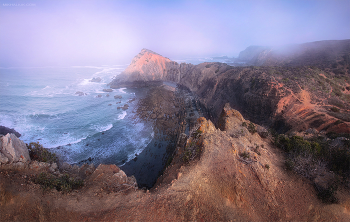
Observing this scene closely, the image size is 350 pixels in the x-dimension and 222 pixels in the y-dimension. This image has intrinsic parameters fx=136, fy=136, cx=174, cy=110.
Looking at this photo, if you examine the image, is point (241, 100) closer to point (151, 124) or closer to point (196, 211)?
point (151, 124)

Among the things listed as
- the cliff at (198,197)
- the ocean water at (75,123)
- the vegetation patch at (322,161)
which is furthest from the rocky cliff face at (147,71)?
the vegetation patch at (322,161)

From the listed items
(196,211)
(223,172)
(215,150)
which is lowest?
(196,211)

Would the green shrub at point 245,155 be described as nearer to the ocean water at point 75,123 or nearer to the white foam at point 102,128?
the ocean water at point 75,123

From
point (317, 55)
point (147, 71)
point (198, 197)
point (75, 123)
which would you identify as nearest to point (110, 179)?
point (198, 197)

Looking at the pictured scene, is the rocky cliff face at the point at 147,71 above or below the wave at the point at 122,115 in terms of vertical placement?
above

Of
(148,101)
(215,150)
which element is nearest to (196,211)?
(215,150)
